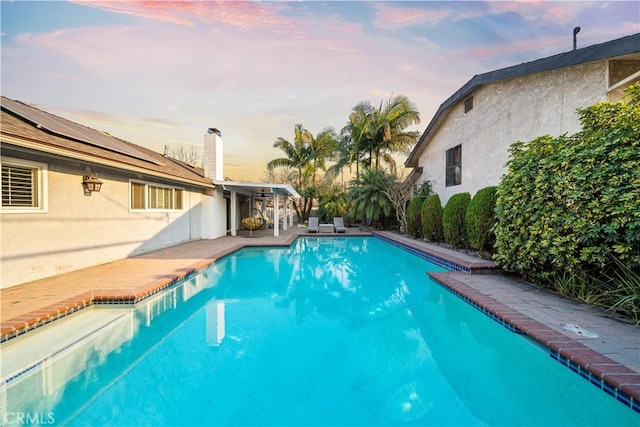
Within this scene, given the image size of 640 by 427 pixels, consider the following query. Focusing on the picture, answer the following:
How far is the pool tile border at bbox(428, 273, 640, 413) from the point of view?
2.63 meters

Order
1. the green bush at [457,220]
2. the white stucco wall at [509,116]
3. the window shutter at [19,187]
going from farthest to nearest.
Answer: the green bush at [457,220] < the white stucco wall at [509,116] < the window shutter at [19,187]

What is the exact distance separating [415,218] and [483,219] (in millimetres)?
6087

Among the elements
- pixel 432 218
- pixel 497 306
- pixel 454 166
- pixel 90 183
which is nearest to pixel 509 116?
pixel 454 166

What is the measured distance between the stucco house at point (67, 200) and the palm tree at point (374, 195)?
10.2 meters

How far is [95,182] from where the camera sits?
23.5 feet

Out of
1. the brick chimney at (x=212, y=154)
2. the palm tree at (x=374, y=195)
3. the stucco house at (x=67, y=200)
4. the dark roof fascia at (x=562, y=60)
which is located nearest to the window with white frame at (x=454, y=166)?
the dark roof fascia at (x=562, y=60)

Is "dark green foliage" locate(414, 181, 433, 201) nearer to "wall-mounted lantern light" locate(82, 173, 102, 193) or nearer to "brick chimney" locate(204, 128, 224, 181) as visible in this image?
"brick chimney" locate(204, 128, 224, 181)

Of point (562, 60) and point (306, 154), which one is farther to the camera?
point (306, 154)

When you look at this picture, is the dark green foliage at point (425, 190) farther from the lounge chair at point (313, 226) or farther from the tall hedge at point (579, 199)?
the tall hedge at point (579, 199)

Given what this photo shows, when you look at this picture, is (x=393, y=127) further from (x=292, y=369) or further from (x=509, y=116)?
(x=292, y=369)

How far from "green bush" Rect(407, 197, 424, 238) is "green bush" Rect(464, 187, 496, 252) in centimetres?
541

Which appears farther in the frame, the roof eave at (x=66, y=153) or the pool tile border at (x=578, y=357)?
the roof eave at (x=66, y=153)

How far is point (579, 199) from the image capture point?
4.76 metres

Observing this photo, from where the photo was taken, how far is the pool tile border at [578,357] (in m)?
2.63
